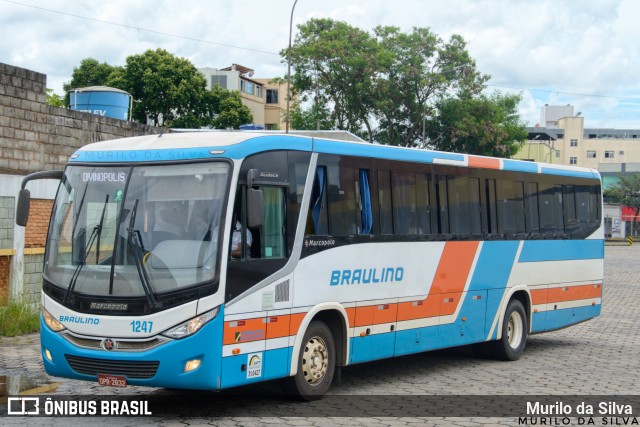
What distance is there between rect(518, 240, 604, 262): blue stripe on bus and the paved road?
1.60 metres

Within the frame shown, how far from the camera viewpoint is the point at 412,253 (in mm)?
12539

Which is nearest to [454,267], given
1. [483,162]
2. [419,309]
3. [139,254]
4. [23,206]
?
[419,309]

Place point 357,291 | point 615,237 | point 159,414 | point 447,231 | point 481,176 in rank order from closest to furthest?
point 159,414
point 357,291
point 447,231
point 481,176
point 615,237

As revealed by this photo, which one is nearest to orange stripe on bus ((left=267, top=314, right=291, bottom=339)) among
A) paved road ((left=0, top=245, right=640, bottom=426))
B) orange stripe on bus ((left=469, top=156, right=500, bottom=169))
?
paved road ((left=0, top=245, right=640, bottom=426))

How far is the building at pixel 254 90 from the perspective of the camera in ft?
297

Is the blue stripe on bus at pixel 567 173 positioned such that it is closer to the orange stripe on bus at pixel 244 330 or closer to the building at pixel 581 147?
the orange stripe on bus at pixel 244 330

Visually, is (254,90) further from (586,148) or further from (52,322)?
(52,322)

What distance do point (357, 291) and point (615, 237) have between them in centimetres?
9494

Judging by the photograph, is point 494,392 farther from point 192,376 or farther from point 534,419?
point 192,376

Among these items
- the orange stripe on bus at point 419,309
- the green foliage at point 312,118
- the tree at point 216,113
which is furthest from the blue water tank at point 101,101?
the tree at point 216,113

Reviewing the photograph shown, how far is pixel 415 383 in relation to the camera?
40.4ft

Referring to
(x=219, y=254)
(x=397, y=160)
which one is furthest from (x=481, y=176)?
(x=219, y=254)

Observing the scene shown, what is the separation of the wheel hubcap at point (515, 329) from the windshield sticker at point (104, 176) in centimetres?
771

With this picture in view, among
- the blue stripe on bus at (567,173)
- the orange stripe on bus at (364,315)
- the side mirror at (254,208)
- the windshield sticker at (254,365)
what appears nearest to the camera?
the side mirror at (254,208)
